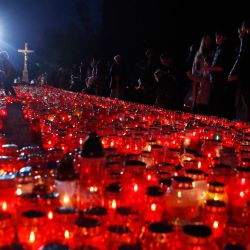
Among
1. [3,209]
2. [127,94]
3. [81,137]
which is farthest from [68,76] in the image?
[3,209]

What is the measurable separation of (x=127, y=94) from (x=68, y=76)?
959 centimetres

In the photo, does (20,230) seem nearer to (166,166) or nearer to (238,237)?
(238,237)

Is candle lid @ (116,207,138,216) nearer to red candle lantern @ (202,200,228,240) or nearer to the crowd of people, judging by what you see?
red candle lantern @ (202,200,228,240)

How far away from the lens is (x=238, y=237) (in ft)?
5.38

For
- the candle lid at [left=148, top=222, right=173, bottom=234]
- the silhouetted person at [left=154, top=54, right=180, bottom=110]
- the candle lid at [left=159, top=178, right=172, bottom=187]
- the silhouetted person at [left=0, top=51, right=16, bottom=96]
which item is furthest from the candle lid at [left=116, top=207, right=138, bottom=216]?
the silhouetted person at [left=0, top=51, right=16, bottom=96]

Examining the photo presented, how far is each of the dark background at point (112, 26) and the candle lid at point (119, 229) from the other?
8388mm

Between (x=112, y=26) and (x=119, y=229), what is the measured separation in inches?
962

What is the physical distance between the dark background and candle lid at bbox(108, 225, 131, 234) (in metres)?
8.39

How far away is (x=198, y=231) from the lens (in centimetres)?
141

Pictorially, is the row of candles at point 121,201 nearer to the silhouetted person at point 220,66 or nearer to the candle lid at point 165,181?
the candle lid at point 165,181

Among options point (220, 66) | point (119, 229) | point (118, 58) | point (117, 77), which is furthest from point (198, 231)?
point (118, 58)

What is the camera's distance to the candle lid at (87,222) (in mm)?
1468

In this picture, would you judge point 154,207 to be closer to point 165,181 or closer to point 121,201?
point 121,201

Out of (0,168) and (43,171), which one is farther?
(0,168)
